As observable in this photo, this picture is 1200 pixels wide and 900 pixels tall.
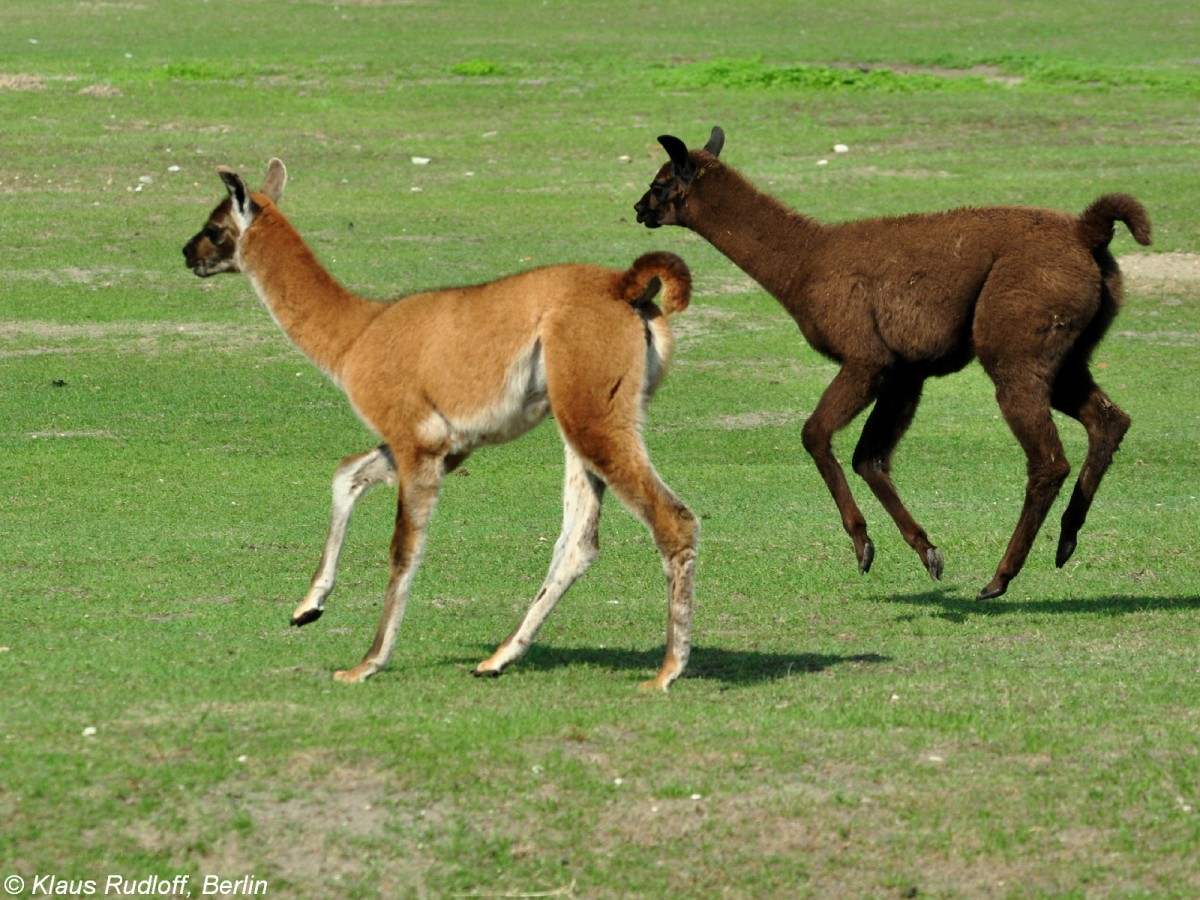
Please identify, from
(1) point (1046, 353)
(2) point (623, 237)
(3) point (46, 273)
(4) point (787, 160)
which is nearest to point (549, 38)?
(4) point (787, 160)

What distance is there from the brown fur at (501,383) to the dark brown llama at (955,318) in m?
2.55

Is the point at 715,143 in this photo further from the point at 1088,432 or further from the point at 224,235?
the point at 224,235

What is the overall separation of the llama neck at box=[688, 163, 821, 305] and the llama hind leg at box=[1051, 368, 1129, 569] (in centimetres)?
165

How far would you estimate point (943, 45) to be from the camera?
33906mm

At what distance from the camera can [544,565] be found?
10.6 m

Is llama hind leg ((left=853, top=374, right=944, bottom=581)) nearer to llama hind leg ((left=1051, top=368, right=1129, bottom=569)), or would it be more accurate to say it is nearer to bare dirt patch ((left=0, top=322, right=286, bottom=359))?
llama hind leg ((left=1051, top=368, right=1129, bottom=569))

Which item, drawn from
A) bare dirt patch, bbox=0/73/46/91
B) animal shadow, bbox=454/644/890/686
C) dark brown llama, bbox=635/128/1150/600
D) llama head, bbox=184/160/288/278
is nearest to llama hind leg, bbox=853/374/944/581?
dark brown llama, bbox=635/128/1150/600

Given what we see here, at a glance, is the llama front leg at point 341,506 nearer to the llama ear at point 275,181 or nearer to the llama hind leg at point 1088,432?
the llama ear at point 275,181

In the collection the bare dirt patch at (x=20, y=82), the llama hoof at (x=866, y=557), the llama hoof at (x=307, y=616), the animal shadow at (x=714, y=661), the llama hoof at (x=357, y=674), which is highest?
the llama hoof at (x=357, y=674)

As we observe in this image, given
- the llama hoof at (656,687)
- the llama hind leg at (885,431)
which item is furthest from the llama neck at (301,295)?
the llama hind leg at (885,431)

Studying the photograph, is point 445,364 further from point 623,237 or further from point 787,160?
point 787,160

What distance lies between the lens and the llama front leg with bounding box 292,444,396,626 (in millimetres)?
8141

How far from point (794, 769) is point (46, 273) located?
1481cm

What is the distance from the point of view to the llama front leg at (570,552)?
779 cm
